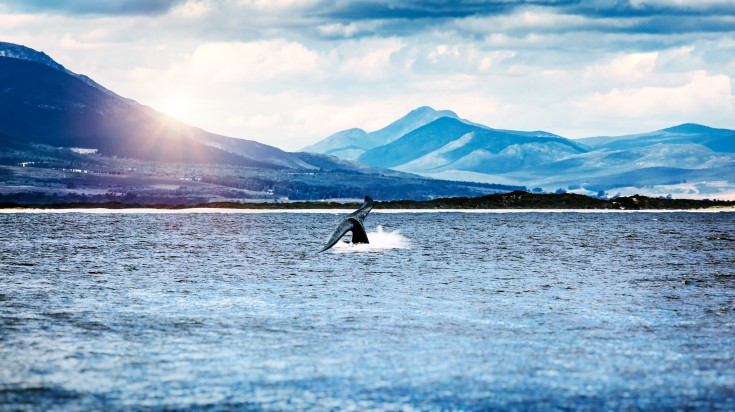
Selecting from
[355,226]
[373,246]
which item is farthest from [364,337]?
[373,246]

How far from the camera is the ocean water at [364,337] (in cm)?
2184

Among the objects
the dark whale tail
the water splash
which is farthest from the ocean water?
the dark whale tail

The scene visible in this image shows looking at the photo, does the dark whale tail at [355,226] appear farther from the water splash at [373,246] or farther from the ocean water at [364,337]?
the ocean water at [364,337]

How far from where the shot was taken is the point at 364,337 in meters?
29.6

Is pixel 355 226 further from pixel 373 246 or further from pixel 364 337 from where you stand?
pixel 364 337

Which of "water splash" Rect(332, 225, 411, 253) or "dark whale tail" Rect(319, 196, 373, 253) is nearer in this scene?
"water splash" Rect(332, 225, 411, 253)

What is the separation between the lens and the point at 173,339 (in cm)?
2922

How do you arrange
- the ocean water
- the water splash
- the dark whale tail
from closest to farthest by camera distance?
the ocean water → the water splash → the dark whale tail

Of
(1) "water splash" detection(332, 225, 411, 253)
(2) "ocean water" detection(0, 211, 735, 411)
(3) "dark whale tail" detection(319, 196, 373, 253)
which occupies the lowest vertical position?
(1) "water splash" detection(332, 225, 411, 253)

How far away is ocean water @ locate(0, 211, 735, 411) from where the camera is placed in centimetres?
2184

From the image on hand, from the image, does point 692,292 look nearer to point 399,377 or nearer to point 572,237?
point 399,377

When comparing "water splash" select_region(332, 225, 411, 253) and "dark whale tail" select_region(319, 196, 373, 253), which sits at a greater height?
"dark whale tail" select_region(319, 196, 373, 253)

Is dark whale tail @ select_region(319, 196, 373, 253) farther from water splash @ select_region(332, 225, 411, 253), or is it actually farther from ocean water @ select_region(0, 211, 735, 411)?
ocean water @ select_region(0, 211, 735, 411)

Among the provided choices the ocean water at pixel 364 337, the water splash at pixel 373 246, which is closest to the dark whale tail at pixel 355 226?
the water splash at pixel 373 246
